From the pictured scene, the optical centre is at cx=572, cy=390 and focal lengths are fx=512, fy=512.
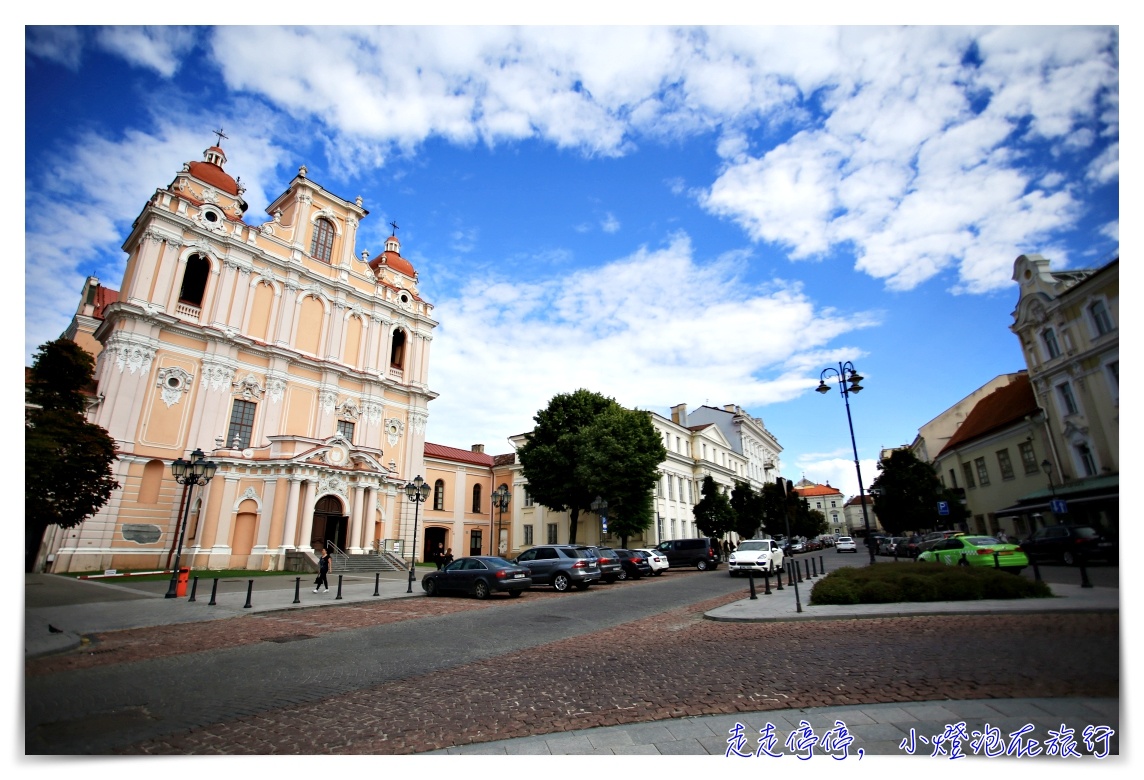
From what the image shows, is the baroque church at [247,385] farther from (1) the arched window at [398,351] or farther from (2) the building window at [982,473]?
(2) the building window at [982,473]

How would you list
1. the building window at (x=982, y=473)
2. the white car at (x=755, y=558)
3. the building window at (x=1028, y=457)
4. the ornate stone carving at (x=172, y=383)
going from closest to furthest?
the building window at (x=1028, y=457) < the building window at (x=982, y=473) < the white car at (x=755, y=558) < the ornate stone carving at (x=172, y=383)

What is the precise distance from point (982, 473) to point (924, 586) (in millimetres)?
6155

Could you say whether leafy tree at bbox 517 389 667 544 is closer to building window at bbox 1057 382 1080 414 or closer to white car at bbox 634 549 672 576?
white car at bbox 634 549 672 576

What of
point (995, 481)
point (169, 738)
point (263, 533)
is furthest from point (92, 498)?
point (995, 481)

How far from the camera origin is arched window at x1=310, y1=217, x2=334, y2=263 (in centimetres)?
3772

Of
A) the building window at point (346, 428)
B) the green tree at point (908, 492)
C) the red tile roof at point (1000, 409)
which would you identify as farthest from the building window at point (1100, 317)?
the green tree at point (908, 492)

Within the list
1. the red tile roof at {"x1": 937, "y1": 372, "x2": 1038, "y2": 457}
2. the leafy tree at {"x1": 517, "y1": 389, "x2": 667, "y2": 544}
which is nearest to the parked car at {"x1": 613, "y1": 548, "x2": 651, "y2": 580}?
the leafy tree at {"x1": 517, "y1": 389, "x2": 667, "y2": 544}

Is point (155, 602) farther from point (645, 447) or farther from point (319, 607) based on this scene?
point (645, 447)

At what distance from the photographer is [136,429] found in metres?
26.6

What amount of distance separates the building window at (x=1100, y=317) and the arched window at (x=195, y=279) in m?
38.2

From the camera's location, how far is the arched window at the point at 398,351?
41.7 meters

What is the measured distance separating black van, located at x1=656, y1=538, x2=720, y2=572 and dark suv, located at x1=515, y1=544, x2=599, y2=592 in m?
11.8

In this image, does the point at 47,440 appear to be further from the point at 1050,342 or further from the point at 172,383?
the point at 172,383

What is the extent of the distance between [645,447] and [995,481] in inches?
1265
